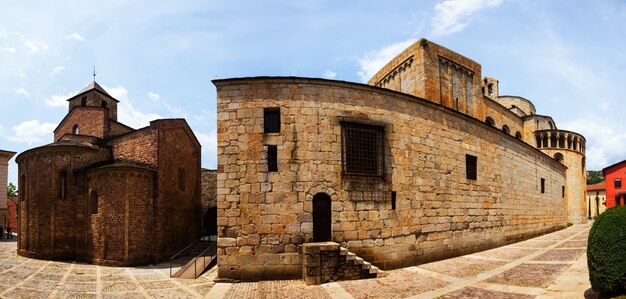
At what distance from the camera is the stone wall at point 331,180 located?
424 inches

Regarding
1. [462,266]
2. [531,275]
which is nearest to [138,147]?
[462,266]

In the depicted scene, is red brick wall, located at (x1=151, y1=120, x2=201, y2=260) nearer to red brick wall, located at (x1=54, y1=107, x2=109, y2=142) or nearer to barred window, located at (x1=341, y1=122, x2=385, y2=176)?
red brick wall, located at (x1=54, y1=107, x2=109, y2=142)

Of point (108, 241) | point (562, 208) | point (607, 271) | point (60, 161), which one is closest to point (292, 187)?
point (607, 271)

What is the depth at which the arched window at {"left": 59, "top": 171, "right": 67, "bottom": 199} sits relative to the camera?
17.1m

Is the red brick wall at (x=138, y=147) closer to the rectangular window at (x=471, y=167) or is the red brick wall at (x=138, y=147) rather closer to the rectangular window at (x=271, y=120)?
the rectangular window at (x=271, y=120)

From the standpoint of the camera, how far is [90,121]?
22328 millimetres

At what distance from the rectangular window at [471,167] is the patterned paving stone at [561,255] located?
3990 mm

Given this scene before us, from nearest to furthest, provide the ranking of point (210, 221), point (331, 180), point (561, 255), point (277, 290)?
point (277, 290)
point (331, 180)
point (561, 255)
point (210, 221)

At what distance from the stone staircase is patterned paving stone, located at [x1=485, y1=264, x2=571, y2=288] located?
145 inches

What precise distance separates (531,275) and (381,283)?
4512mm

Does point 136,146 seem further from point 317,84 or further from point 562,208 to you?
point 562,208

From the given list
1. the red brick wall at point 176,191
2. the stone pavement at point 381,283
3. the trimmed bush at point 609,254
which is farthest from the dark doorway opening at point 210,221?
the trimmed bush at point 609,254

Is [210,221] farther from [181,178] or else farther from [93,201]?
[93,201]

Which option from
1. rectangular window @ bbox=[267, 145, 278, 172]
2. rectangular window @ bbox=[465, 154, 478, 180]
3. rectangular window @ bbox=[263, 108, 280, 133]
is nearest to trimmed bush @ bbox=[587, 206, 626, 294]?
rectangular window @ bbox=[465, 154, 478, 180]
